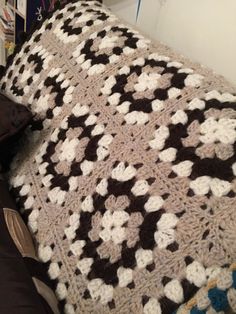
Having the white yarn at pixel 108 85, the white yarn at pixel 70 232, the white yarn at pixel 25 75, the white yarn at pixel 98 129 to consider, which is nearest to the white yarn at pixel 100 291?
the white yarn at pixel 70 232

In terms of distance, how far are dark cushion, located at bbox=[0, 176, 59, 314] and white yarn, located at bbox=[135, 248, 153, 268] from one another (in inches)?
8.0

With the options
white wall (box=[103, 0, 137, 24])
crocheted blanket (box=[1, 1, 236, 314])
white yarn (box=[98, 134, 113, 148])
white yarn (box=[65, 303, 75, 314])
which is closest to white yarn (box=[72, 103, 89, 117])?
crocheted blanket (box=[1, 1, 236, 314])

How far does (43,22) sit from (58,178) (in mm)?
658

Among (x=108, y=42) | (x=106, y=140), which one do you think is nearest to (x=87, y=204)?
(x=106, y=140)

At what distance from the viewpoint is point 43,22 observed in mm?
1199

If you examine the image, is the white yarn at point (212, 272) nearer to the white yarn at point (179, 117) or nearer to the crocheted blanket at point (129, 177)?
the crocheted blanket at point (129, 177)

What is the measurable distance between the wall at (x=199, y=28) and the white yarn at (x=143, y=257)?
57 centimetres

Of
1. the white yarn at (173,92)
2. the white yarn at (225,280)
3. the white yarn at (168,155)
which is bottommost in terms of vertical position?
the white yarn at (225,280)

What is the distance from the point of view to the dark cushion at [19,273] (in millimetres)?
620

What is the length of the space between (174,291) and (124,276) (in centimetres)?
11

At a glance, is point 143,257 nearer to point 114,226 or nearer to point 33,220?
point 114,226

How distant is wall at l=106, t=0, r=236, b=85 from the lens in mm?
949

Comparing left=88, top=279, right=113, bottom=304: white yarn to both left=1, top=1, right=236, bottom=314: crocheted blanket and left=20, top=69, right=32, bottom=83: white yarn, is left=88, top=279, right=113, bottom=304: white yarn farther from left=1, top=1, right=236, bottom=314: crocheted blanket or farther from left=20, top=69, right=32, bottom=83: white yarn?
left=20, top=69, right=32, bottom=83: white yarn

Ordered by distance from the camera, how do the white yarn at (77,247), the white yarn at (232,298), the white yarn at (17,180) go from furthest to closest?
the white yarn at (17,180), the white yarn at (77,247), the white yarn at (232,298)
